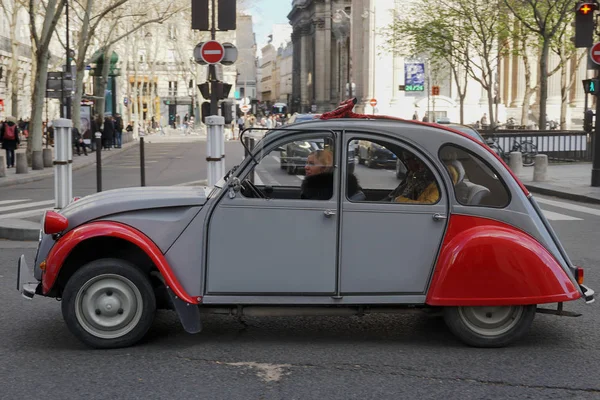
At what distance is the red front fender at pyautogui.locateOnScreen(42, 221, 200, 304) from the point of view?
6.07 meters

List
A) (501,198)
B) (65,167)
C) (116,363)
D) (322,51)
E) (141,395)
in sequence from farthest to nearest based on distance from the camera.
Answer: (322,51)
(65,167)
(501,198)
(116,363)
(141,395)

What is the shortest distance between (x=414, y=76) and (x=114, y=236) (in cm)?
5611

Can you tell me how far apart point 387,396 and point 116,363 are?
178 centimetres

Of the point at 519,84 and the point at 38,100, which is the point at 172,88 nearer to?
the point at 519,84

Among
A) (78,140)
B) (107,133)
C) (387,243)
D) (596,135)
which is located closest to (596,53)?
(596,135)

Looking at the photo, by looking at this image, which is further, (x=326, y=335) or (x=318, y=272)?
(x=326, y=335)

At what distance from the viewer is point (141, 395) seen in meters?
5.21

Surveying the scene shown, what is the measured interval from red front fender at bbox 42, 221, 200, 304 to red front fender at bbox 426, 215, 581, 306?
1.66 meters

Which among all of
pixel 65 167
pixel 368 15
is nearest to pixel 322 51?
pixel 368 15

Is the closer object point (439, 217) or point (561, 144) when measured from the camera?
point (439, 217)

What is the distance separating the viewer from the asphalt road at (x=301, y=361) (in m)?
5.33

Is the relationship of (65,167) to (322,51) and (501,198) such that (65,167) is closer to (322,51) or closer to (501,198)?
(501,198)

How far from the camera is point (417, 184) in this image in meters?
6.32

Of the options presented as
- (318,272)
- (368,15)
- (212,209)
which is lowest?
(318,272)
